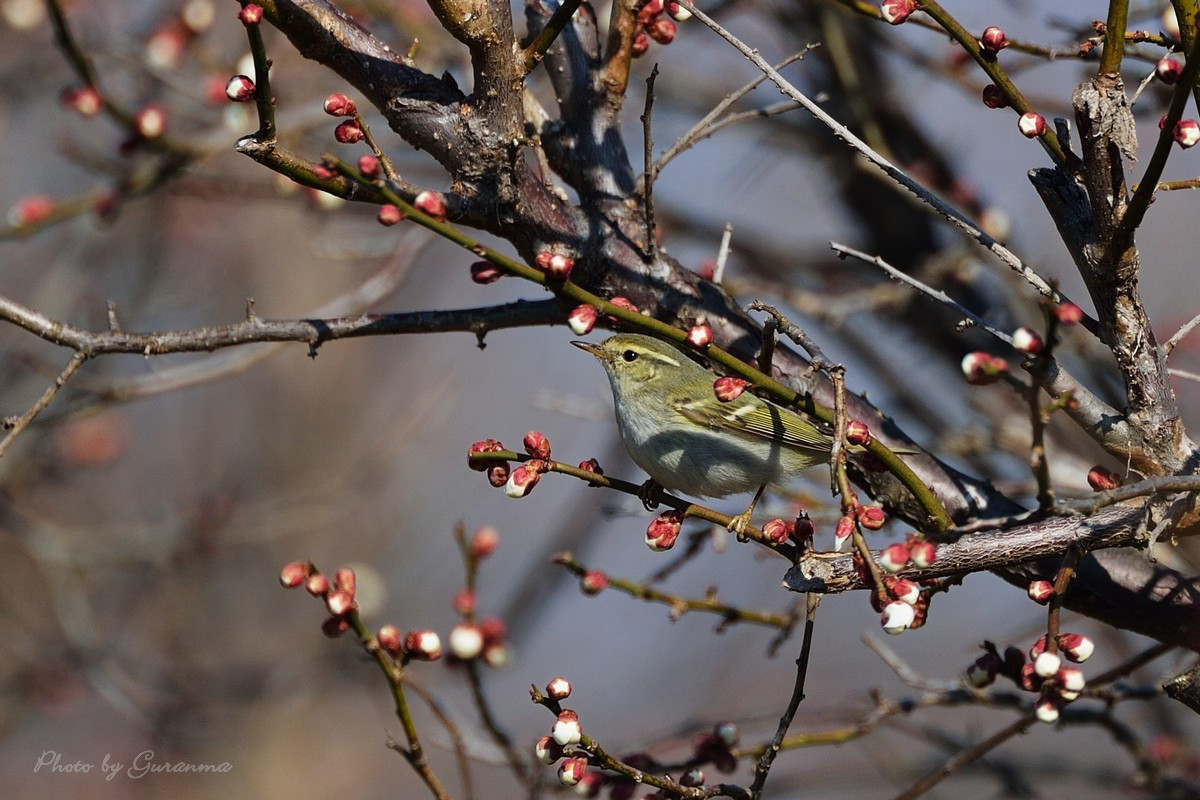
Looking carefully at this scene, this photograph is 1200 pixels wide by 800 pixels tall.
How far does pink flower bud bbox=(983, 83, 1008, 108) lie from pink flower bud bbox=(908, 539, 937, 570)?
884 mm

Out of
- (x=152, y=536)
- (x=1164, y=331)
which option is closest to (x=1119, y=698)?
(x=1164, y=331)

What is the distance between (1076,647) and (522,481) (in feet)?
3.42

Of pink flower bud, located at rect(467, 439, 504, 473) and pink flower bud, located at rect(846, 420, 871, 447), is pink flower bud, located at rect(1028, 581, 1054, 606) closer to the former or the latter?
pink flower bud, located at rect(846, 420, 871, 447)

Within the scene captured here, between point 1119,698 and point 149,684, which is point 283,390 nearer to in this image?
point 149,684

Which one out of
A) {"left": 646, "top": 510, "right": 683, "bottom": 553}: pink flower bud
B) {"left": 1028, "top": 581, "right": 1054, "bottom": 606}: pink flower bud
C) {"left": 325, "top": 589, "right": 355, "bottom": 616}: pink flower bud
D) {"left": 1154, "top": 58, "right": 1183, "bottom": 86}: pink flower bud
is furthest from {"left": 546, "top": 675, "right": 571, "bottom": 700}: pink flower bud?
{"left": 1154, "top": 58, "right": 1183, "bottom": 86}: pink flower bud

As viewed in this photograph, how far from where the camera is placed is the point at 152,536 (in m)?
5.11

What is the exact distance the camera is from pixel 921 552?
1.59 meters

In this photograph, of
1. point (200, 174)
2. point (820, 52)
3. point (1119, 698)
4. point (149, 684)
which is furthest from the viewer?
point (149, 684)

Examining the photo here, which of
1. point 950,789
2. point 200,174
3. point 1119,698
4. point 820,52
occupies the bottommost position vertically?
point 1119,698

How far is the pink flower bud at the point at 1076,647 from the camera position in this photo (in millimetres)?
1799

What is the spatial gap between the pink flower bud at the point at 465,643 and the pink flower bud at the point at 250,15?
1.51 metres

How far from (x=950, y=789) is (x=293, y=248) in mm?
6968

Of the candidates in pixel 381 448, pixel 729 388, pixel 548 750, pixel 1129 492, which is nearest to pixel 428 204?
pixel 729 388

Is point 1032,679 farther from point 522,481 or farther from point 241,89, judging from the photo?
point 241,89
